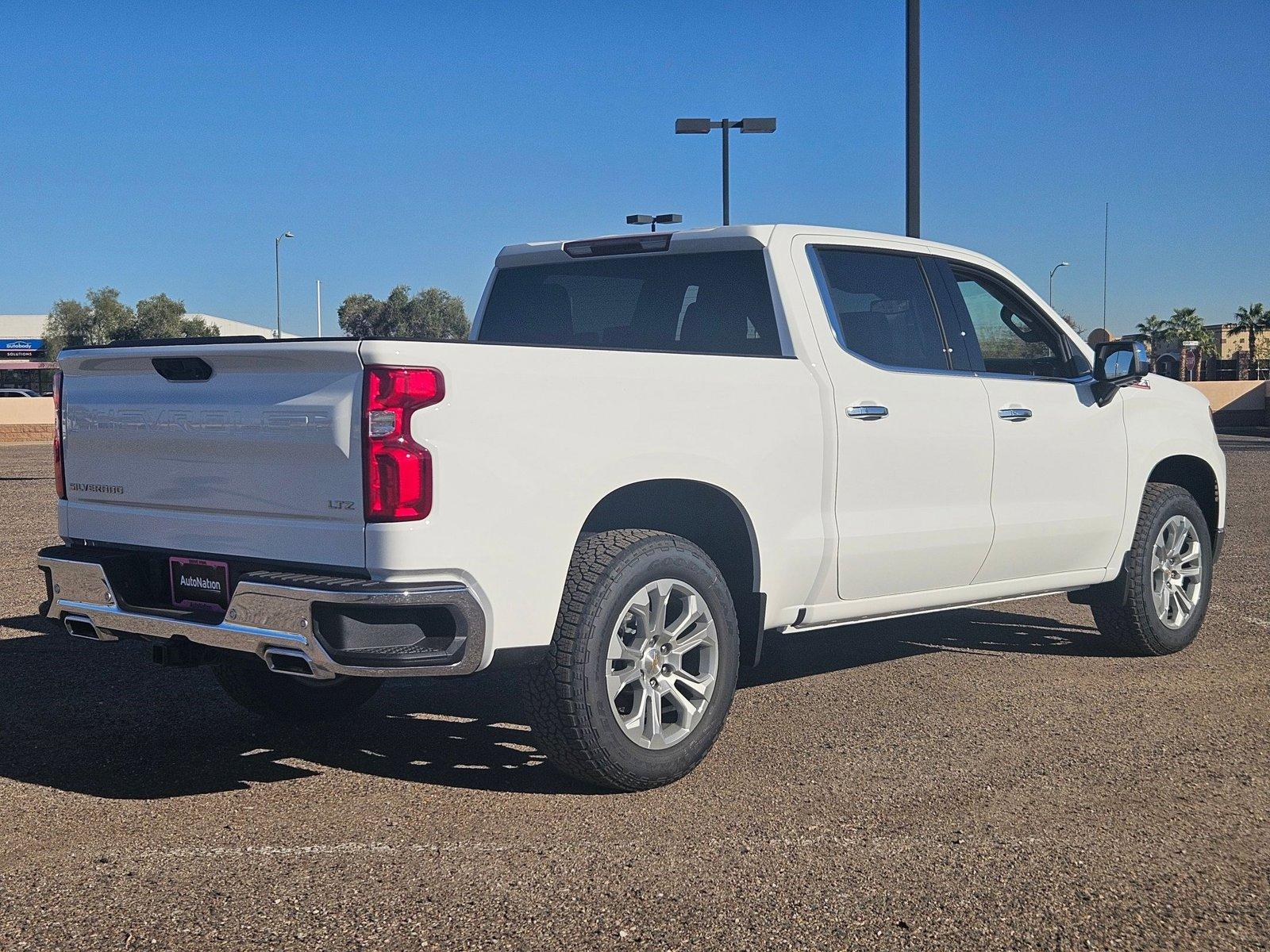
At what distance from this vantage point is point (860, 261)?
237 inches

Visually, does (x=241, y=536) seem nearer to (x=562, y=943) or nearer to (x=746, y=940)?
(x=562, y=943)

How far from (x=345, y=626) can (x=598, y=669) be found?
2.93 feet

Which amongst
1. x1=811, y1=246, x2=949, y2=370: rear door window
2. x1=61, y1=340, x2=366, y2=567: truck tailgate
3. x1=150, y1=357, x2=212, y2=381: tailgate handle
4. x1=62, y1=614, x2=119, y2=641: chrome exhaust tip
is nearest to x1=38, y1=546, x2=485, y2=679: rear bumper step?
x1=61, y1=340, x2=366, y2=567: truck tailgate

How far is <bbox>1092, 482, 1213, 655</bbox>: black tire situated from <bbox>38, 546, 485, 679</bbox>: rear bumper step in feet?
13.4

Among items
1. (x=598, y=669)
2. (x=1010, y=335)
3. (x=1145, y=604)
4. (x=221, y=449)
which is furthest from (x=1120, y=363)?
(x=221, y=449)

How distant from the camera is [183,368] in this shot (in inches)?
182

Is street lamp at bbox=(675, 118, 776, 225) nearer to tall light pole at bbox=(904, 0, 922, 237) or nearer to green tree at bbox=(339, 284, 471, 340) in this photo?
tall light pole at bbox=(904, 0, 922, 237)

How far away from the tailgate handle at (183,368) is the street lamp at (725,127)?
2134cm

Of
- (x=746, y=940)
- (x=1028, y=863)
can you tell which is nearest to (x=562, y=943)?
(x=746, y=940)

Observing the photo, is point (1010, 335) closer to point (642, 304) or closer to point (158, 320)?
point (642, 304)

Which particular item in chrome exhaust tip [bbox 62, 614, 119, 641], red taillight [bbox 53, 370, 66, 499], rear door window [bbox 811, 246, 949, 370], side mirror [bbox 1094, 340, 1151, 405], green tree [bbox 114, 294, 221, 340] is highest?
green tree [bbox 114, 294, 221, 340]

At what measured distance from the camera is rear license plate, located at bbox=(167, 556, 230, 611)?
178 inches

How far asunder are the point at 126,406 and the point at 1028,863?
3293 millimetres

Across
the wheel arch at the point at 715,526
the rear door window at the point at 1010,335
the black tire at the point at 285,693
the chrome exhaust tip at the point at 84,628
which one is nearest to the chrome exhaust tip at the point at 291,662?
the chrome exhaust tip at the point at 84,628
